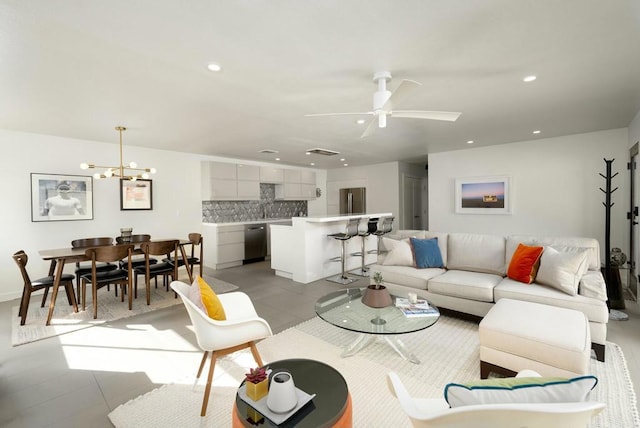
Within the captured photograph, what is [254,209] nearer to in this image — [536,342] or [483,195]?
[483,195]

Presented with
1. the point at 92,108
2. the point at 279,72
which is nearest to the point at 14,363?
the point at 92,108

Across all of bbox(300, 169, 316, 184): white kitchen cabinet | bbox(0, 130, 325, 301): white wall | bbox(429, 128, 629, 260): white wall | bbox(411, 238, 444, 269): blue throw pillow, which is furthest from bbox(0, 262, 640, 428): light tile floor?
bbox(300, 169, 316, 184): white kitchen cabinet

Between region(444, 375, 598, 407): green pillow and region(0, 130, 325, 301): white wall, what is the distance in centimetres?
597

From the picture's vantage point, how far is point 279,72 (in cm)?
251

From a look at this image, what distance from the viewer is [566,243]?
10.8ft

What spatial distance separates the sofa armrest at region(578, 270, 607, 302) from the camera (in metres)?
2.64

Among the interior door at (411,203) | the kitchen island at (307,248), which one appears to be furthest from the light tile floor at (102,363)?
the interior door at (411,203)

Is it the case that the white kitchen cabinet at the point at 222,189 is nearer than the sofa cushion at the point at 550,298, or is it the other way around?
the sofa cushion at the point at 550,298

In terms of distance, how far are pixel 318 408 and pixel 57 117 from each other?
453cm

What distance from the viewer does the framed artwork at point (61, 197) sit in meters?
4.48

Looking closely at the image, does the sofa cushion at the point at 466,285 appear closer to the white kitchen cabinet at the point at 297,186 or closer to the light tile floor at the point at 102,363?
the light tile floor at the point at 102,363

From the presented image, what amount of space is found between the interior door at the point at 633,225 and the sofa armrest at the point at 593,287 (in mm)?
1938

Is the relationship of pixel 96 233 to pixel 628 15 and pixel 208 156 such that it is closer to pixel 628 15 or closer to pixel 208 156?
pixel 208 156

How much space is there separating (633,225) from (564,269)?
2613mm
